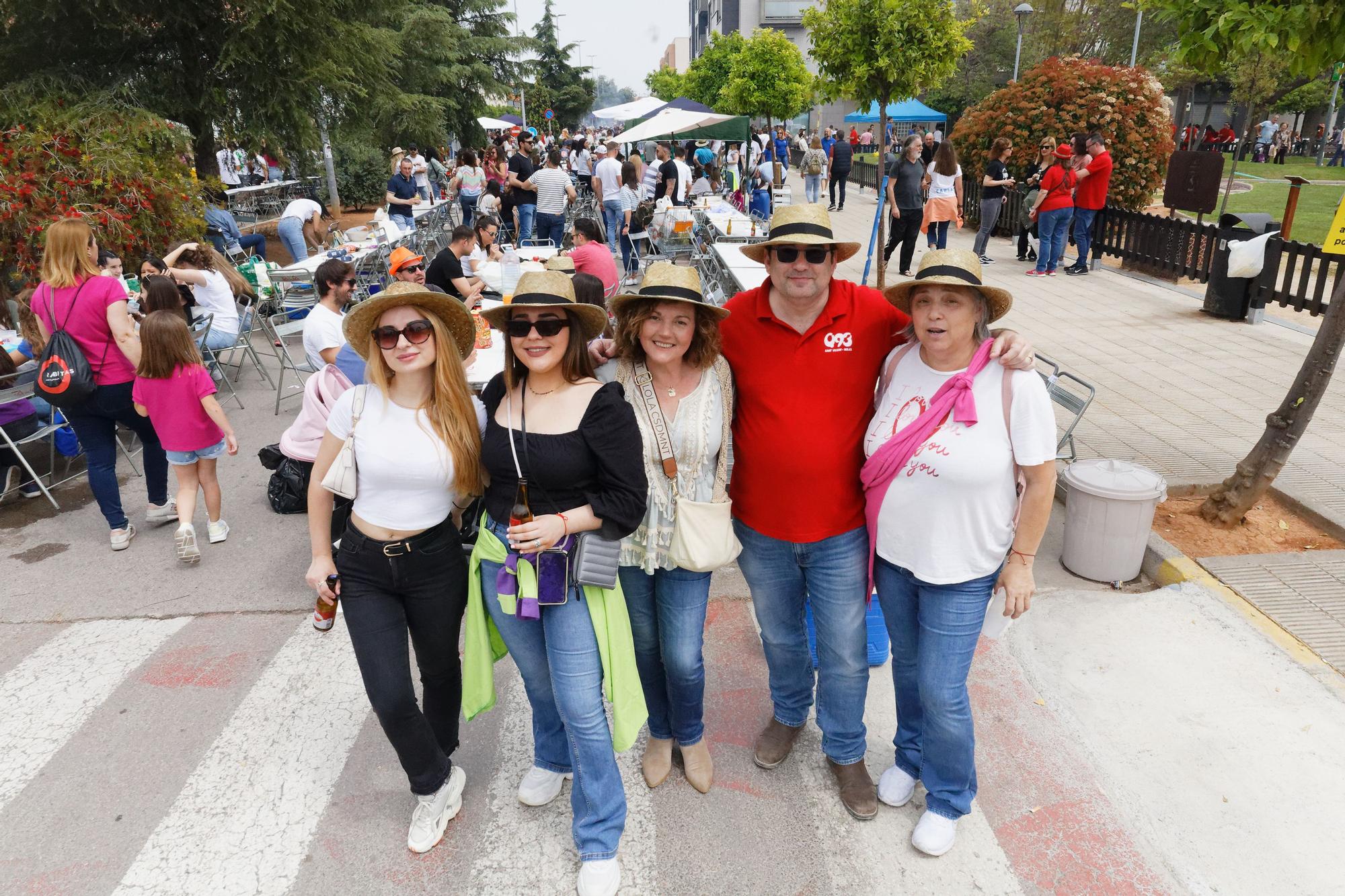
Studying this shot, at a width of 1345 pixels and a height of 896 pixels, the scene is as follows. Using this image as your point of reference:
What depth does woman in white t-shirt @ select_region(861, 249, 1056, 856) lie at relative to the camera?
2.48m

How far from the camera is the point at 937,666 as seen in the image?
2678 mm

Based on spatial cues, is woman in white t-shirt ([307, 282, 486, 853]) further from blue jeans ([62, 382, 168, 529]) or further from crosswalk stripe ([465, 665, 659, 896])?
blue jeans ([62, 382, 168, 529])

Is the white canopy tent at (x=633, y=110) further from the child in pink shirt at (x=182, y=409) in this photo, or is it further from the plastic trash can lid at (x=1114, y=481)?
the plastic trash can lid at (x=1114, y=481)

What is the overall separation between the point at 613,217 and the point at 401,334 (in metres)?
12.4

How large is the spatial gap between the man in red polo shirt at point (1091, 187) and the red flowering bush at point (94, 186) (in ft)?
38.8

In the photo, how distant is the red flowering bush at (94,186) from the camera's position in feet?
27.5

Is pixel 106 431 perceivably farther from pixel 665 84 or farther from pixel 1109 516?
pixel 665 84

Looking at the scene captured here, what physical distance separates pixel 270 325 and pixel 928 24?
7991mm

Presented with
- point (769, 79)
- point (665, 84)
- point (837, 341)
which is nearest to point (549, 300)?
point (837, 341)

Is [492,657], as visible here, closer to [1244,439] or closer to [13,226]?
[1244,439]

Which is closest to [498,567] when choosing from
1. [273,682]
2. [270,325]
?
[273,682]

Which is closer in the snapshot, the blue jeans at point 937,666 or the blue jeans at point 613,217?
the blue jeans at point 937,666

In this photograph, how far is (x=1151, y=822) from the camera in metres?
2.98

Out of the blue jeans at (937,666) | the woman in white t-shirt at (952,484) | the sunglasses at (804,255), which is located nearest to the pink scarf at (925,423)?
the woman in white t-shirt at (952,484)
